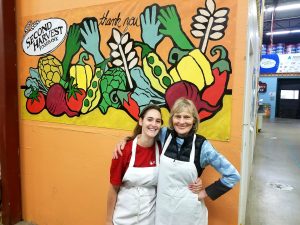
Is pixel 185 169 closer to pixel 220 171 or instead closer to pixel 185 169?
pixel 185 169

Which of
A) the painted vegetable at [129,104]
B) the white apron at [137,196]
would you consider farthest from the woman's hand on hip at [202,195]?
the painted vegetable at [129,104]

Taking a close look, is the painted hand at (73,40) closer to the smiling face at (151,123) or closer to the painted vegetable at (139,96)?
the painted vegetable at (139,96)

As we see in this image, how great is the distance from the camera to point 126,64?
2.13 m

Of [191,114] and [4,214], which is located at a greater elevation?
[191,114]

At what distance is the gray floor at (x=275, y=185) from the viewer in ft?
10.5

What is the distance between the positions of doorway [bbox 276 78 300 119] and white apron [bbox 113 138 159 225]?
12.7m

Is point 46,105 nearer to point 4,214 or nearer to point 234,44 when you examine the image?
point 4,214

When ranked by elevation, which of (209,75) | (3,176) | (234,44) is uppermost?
(234,44)

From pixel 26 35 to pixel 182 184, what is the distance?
6.80 ft

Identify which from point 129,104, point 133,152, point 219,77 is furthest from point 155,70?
point 133,152

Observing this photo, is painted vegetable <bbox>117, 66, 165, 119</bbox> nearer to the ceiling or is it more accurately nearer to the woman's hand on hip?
the woman's hand on hip

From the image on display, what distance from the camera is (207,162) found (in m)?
1.55

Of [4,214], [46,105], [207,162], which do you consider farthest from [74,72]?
[4,214]

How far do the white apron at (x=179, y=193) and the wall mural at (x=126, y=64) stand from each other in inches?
17.7
